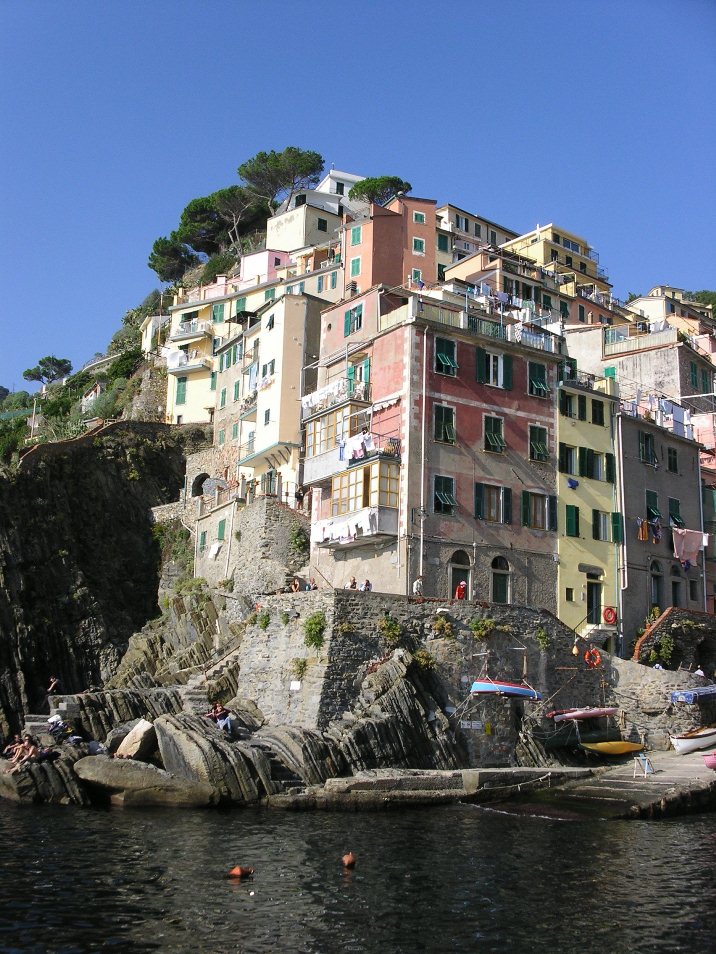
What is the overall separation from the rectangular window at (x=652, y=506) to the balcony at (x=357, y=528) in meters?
15.4

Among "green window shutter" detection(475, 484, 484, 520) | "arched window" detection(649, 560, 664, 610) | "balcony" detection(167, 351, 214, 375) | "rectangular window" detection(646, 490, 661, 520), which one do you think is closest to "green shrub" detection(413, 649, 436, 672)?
"green window shutter" detection(475, 484, 484, 520)

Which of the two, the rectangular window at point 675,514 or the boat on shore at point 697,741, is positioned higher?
the rectangular window at point 675,514

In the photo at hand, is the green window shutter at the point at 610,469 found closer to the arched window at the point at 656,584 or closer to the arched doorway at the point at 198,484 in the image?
the arched window at the point at 656,584

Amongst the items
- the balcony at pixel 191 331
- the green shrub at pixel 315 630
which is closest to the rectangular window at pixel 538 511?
the green shrub at pixel 315 630

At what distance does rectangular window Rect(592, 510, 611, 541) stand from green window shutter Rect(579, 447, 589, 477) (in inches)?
74.3

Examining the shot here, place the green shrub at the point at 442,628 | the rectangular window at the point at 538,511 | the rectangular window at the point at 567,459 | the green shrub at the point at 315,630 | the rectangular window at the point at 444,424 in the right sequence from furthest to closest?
the rectangular window at the point at 567,459, the rectangular window at the point at 538,511, the rectangular window at the point at 444,424, the green shrub at the point at 442,628, the green shrub at the point at 315,630

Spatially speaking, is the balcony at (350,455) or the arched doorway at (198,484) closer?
the balcony at (350,455)

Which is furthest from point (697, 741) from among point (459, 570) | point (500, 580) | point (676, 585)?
point (676, 585)

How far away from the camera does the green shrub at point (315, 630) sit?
38.3 m

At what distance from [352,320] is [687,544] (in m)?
21.1

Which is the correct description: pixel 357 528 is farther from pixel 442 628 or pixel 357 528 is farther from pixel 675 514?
pixel 675 514

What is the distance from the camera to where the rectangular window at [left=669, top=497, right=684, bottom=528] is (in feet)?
172

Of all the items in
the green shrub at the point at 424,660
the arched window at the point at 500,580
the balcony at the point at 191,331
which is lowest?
the green shrub at the point at 424,660

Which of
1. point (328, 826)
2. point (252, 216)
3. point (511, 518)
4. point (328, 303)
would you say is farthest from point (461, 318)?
point (252, 216)
